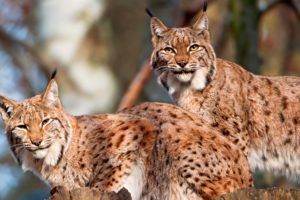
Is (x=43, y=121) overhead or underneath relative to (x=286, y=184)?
overhead

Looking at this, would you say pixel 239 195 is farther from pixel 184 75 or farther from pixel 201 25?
pixel 201 25

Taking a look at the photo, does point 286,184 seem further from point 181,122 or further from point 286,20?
point 181,122

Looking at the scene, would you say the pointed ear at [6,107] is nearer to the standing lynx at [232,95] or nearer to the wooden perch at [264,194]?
the standing lynx at [232,95]

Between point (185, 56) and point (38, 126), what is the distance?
1806 mm

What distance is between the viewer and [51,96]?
9.10 metres

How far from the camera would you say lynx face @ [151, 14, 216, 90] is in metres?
10.1

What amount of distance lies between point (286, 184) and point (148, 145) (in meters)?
10.2

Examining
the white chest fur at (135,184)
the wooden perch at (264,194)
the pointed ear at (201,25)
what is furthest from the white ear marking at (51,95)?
the wooden perch at (264,194)

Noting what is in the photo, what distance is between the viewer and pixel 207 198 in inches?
319

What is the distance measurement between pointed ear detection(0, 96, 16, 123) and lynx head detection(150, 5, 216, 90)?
64.3 inches

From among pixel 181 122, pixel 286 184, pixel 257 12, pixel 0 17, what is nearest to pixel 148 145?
pixel 181 122

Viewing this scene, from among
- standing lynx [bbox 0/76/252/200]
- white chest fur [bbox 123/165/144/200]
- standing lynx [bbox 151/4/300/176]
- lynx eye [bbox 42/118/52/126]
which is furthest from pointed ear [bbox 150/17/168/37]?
white chest fur [bbox 123/165/144/200]

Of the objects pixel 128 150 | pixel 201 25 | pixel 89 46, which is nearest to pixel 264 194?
pixel 128 150

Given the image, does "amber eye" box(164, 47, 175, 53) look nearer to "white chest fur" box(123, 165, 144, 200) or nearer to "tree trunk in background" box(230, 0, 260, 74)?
"white chest fur" box(123, 165, 144, 200)
